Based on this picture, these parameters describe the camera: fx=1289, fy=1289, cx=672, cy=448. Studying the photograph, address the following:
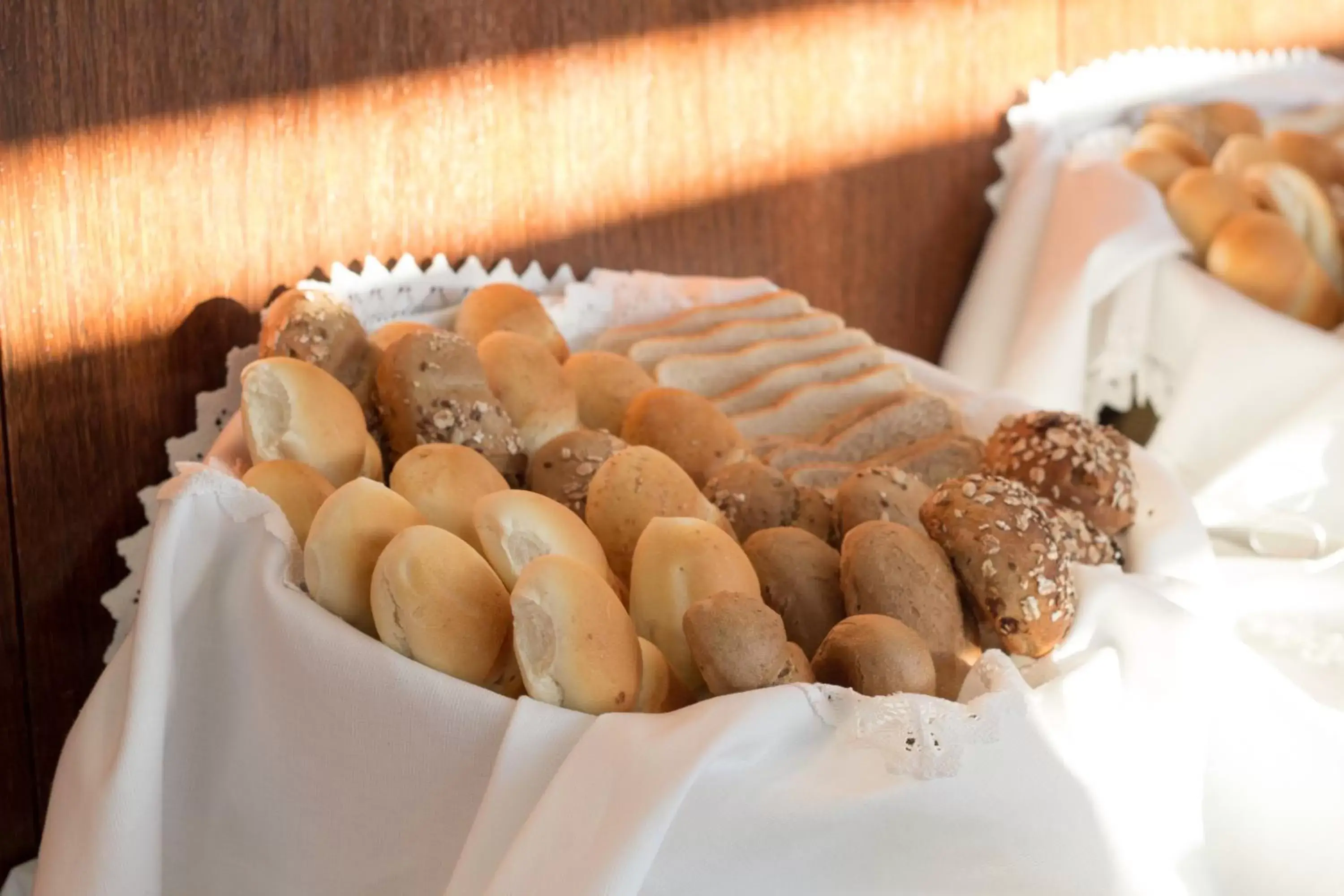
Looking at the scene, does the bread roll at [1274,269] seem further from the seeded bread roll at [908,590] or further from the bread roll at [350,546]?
the bread roll at [350,546]

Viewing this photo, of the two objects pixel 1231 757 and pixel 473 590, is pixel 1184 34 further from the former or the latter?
pixel 473 590

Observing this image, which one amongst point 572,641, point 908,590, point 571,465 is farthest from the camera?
point 571,465

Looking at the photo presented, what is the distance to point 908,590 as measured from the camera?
0.75 metres

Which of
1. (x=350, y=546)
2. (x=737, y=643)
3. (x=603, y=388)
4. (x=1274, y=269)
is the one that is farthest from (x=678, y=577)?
(x=1274, y=269)

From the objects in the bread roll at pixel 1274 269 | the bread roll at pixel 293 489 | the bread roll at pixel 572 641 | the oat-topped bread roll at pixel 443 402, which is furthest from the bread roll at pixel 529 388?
the bread roll at pixel 1274 269

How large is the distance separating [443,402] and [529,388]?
0.08 metres

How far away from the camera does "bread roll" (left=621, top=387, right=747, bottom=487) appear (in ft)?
3.09

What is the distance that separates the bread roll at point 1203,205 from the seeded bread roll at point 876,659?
946 mm

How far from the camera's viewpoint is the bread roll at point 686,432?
940mm

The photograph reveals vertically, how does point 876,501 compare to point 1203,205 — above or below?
below

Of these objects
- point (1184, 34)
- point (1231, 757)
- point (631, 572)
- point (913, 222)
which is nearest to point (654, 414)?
point (631, 572)

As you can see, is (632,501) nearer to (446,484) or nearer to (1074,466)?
(446,484)

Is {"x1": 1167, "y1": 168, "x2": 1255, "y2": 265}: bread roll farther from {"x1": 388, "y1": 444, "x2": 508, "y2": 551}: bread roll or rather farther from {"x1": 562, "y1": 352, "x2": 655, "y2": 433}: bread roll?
{"x1": 388, "y1": 444, "x2": 508, "y2": 551}: bread roll

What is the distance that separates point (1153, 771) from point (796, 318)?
2.00 feet
